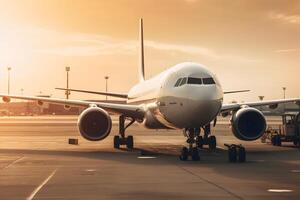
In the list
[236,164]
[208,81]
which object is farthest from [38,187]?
[208,81]

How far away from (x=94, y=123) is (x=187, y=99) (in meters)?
7.05

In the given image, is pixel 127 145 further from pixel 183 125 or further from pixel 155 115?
pixel 183 125

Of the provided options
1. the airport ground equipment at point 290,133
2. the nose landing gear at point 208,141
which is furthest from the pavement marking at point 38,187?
the airport ground equipment at point 290,133

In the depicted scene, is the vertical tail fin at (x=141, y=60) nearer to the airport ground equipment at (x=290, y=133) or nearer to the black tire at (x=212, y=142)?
the airport ground equipment at (x=290, y=133)

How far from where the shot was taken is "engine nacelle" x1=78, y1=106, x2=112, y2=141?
2706cm

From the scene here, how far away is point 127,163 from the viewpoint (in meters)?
21.3

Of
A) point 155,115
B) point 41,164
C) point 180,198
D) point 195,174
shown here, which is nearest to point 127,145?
point 155,115

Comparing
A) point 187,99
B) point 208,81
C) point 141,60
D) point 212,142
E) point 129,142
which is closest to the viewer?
point 187,99

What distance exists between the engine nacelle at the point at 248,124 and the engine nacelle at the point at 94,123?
6.42 meters

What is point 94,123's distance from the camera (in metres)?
27.5

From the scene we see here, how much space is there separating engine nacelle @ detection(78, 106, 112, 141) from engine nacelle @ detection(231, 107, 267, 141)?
253 inches

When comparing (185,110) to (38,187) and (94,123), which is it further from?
(38,187)

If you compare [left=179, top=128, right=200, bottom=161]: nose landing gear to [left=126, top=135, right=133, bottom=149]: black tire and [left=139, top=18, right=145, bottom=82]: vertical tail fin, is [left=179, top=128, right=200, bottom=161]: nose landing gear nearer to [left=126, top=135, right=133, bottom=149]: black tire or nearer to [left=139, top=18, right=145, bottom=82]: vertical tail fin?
[left=126, top=135, right=133, bottom=149]: black tire

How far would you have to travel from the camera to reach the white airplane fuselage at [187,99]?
71.5ft
